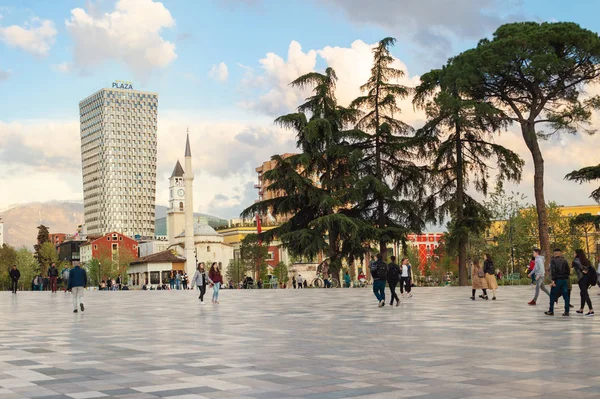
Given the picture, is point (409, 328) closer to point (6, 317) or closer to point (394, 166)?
point (6, 317)

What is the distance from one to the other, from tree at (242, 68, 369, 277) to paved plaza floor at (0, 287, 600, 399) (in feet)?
77.0

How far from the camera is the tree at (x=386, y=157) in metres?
43.1

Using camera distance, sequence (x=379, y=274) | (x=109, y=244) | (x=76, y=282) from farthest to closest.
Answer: (x=109, y=244), (x=76, y=282), (x=379, y=274)

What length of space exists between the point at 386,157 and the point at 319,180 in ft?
13.5

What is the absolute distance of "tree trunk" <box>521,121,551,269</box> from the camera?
37.2m

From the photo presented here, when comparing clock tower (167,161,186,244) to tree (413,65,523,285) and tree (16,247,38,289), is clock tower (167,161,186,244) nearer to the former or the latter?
tree (16,247,38,289)

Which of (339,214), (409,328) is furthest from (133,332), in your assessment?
(339,214)

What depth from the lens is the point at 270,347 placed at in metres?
11.9

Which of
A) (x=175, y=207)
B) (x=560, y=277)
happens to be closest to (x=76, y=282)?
(x=560, y=277)

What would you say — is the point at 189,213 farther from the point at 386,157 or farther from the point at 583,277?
the point at 583,277

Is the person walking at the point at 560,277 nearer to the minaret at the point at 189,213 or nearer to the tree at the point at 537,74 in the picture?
the tree at the point at 537,74

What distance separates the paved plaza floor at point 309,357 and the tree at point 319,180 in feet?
77.0

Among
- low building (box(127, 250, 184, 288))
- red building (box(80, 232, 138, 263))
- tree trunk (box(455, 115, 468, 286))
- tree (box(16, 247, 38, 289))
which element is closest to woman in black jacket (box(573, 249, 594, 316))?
tree trunk (box(455, 115, 468, 286))

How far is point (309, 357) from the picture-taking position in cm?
1052
